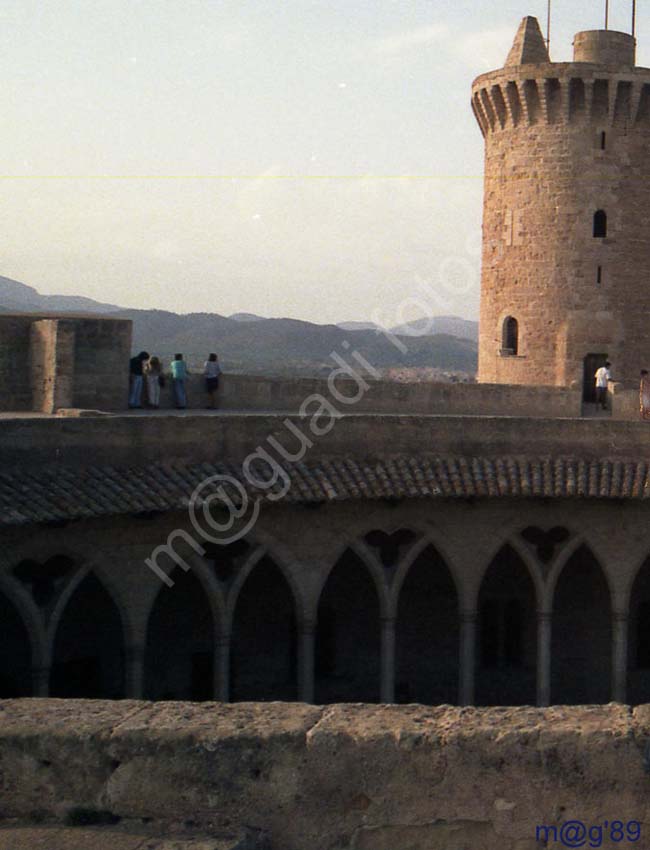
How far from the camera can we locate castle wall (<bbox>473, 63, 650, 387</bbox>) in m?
33.1

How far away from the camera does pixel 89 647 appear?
21.5 meters

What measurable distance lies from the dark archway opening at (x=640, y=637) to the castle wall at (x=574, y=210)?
10.1 meters

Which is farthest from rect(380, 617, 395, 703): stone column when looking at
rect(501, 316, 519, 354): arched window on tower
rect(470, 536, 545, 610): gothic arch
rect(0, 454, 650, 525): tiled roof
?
rect(501, 316, 519, 354): arched window on tower

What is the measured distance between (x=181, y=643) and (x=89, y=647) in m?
1.82

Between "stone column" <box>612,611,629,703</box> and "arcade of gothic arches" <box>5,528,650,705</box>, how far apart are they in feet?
0.09

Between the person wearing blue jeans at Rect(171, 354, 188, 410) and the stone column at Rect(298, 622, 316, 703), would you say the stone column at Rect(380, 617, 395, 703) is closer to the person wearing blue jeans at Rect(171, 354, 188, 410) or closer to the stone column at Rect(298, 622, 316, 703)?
the stone column at Rect(298, 622, 316, 703)

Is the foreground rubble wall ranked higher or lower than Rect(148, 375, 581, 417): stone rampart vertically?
lower

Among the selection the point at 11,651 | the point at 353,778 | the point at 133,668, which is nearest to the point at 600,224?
the point at 133,668

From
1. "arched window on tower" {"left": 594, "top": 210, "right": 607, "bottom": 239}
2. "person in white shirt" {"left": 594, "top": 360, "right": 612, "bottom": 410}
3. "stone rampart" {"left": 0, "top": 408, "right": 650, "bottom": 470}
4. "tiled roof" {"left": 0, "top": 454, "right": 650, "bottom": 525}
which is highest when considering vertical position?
"arched window on tower" {"left": 594, "top": 210, "right": 607, "bottom": 239}

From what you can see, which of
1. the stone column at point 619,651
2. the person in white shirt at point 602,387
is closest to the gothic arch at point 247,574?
the stone column at point 619,651

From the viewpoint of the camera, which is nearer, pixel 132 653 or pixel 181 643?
pixel 132 653

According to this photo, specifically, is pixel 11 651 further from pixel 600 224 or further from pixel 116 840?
pixel 600 224

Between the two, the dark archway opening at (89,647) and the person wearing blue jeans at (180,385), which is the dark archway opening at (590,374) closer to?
the person wearing blue jeans at (180,385)

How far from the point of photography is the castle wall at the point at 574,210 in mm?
33094
